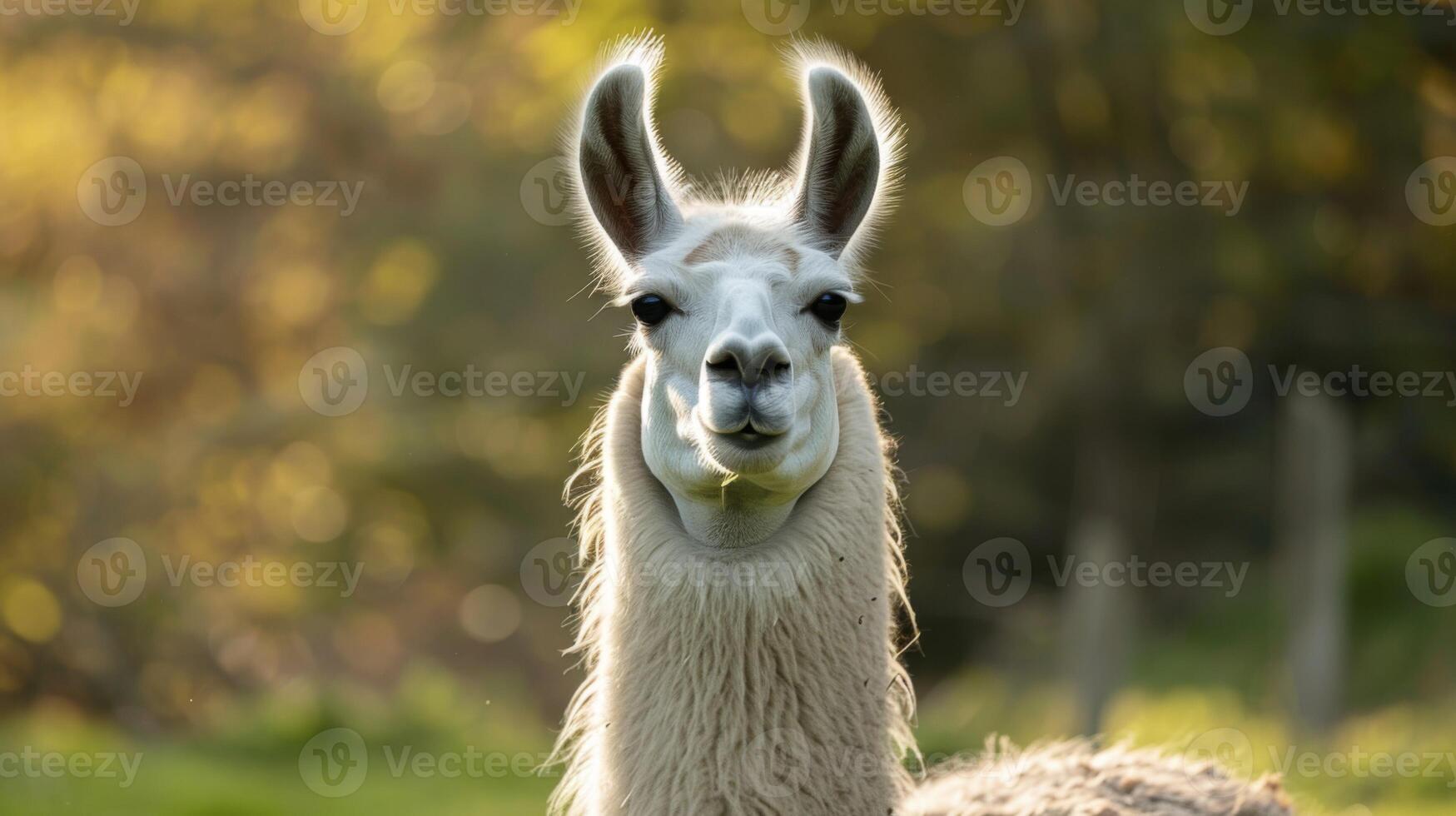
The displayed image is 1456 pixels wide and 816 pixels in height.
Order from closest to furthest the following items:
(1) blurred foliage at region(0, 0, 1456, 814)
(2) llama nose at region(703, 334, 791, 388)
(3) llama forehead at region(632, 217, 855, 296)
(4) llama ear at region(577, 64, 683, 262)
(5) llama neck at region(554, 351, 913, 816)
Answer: (2) llama nose at region(703, 334, 791, 388) → (5) llama neck at region(554, 351, 913, 816) → (3) llama forehead at region(632, 217, 855, 296) → (4) llama ear at region(577, 64, 683, 262) → (1) blurred foliage at region(0, 0, 1456, 814)

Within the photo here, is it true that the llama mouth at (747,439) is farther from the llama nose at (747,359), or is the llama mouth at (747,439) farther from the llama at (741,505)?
the llama nose at (747,359)

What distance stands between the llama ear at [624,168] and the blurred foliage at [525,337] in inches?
178

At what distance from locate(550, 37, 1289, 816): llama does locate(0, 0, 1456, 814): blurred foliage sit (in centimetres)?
396

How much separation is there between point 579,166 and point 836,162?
68 centimetres

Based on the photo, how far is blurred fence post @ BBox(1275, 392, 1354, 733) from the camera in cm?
982

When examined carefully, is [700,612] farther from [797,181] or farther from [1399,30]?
[1399,30]

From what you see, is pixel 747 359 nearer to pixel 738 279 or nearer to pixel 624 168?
pixel 738 279

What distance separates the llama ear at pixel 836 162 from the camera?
3.78 m

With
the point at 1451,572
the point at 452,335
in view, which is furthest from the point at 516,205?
the point at 1451,572

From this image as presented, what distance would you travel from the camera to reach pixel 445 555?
14039mm

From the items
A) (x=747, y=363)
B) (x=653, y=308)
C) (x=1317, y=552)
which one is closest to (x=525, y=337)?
(x=1317, y=552)

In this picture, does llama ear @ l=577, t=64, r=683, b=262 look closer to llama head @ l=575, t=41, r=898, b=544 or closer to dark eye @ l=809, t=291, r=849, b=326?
llama head @ l=575, t=41, r=898, b=544

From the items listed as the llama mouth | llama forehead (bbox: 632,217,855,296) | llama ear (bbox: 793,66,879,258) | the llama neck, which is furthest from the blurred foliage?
the llama mouth

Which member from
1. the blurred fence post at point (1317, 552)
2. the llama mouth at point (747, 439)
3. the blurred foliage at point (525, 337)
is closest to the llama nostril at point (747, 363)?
the llama mouth at point (747, 439)
